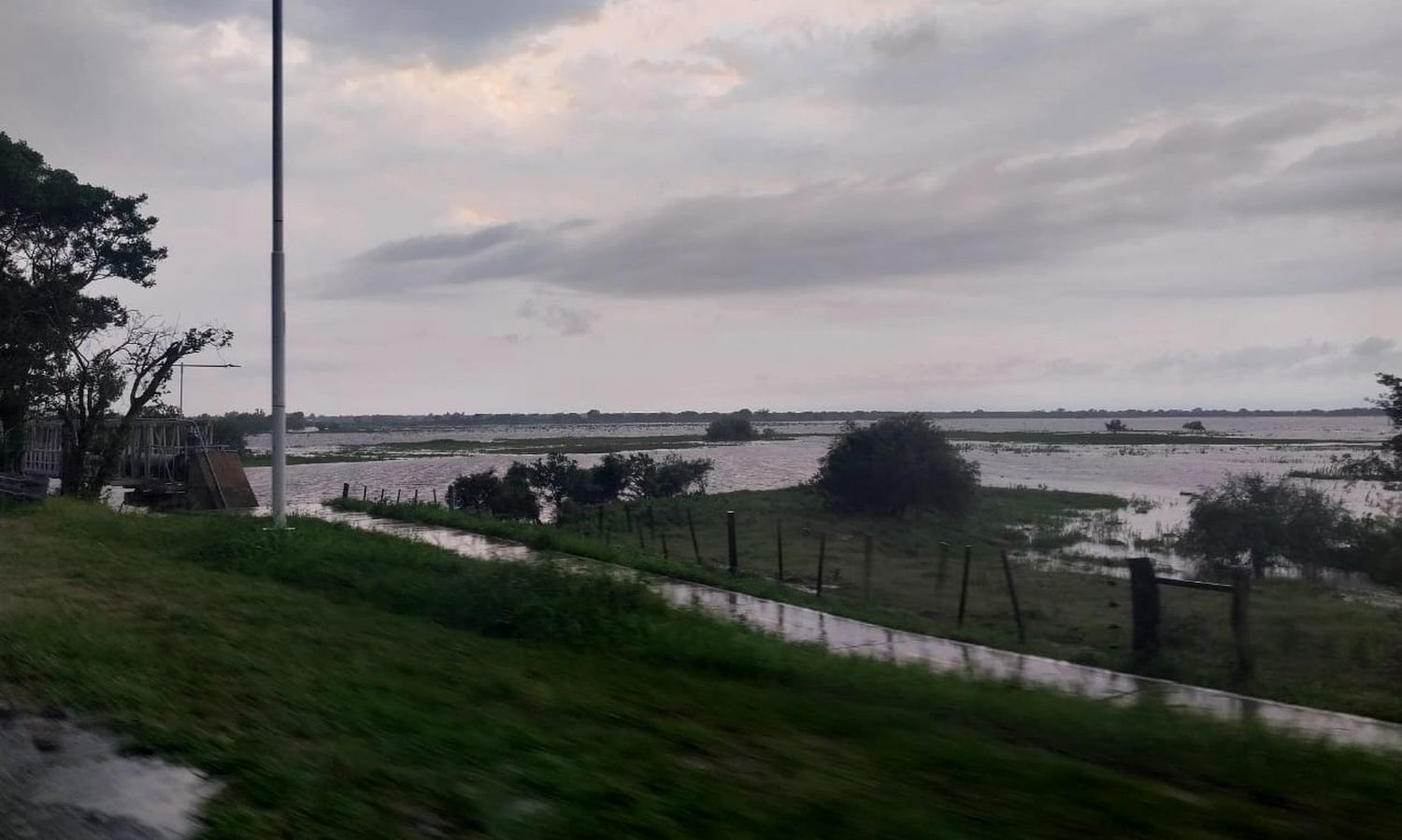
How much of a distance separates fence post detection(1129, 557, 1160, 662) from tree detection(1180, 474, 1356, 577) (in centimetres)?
1126

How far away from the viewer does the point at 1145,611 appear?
12609 mm

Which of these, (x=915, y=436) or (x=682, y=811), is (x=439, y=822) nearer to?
(x=682, y=811)

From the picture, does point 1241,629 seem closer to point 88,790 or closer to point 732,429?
point 88,790

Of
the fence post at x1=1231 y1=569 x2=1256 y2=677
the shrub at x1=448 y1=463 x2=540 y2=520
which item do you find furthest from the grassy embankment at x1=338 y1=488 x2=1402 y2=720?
the shrub at x1=448 y1=463 x2=540 y2=520

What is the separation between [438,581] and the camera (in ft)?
44.3

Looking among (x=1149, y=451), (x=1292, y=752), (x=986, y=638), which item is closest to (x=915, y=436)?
(x=986, y=638)

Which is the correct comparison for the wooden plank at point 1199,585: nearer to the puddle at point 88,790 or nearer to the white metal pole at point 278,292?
the puddle at point 88,790

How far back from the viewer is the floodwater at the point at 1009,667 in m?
8.91

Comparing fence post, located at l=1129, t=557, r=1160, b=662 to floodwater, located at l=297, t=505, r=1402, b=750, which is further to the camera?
fence post, located at l=1129, t=557, r=1160, b=662

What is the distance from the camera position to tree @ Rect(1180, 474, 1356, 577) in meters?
22.7

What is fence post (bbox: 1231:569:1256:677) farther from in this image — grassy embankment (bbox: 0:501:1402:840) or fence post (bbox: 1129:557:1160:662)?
grassy embankment (bbox: 0:501:1402:840)

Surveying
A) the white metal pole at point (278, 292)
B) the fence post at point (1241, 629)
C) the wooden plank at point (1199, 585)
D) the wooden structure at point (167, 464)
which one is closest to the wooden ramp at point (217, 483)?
the wooden structure at point (167, 464)

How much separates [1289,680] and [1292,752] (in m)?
5.62

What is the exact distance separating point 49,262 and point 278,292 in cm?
1493
